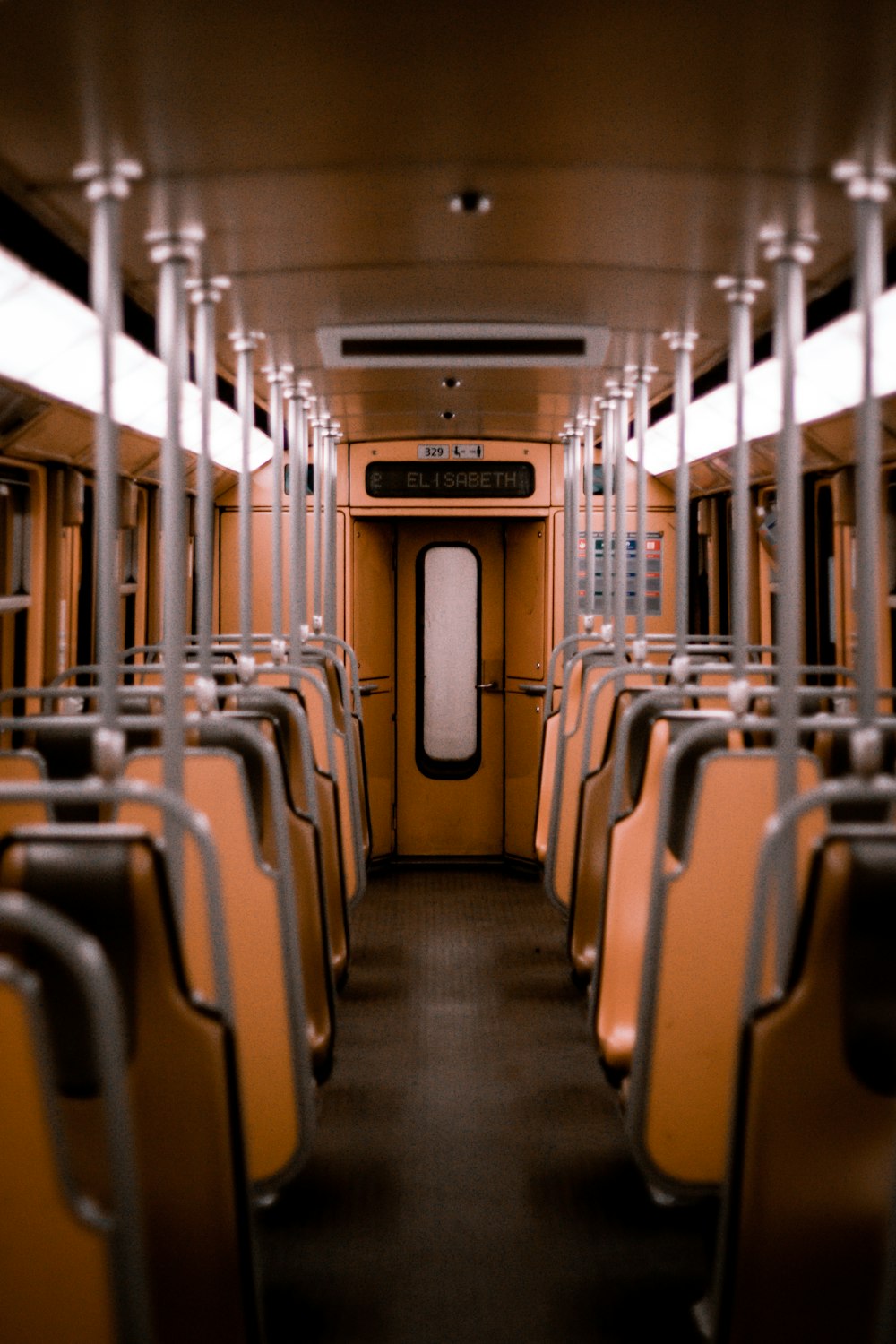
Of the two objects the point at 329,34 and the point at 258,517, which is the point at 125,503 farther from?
the point at 329,34

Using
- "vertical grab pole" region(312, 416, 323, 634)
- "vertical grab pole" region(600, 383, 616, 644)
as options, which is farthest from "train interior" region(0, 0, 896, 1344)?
"vertical grab pole" region(312, 416, 323, 634)

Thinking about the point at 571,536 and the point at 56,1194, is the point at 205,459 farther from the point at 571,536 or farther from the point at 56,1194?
the point at 571,536

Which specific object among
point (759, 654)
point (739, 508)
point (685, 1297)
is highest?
point (739, 508)

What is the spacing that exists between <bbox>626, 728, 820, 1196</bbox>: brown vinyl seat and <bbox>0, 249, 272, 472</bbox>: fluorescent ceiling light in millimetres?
1785

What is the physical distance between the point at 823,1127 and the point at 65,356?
3591 mm

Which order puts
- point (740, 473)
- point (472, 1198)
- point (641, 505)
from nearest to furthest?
point (740, 473) → point (472, 1198) → point (641, 505)

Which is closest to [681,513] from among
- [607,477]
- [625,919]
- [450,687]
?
[625,919]

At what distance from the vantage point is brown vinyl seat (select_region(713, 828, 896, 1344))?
193 cm

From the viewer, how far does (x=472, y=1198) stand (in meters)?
3.65

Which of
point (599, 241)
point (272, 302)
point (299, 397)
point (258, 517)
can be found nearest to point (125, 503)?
point (299, 397)

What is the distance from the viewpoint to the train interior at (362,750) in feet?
6.29

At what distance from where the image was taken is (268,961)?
2883mm

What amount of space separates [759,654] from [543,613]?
206 cm

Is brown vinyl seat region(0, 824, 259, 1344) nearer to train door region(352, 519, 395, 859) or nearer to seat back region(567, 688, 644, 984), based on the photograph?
seat back region(567, 688, 644, 984)
